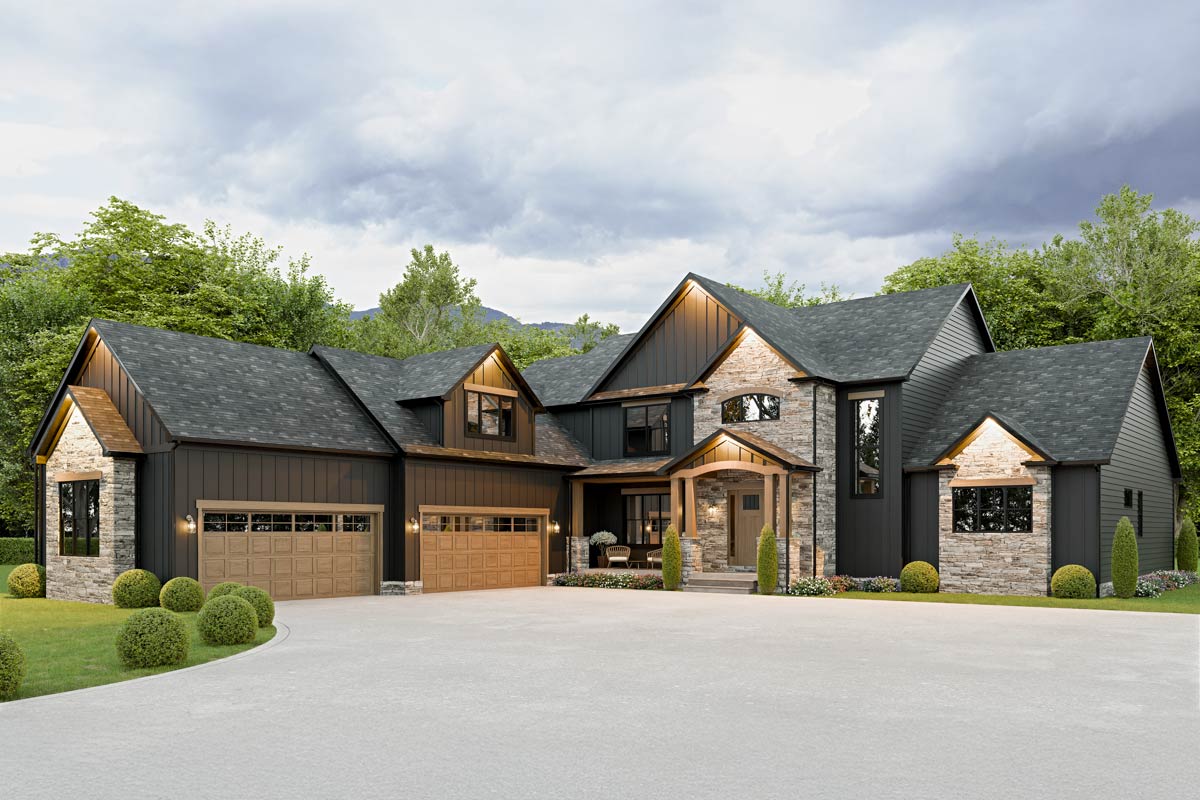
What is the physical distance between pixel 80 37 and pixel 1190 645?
21.6 m

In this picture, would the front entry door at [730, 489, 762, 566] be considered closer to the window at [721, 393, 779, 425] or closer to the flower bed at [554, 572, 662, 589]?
the window at [721, 393, 779, 425]

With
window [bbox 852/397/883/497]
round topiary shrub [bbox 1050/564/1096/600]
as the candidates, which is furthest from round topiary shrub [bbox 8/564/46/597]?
round topiary shrub [bbox 1050/564/1096/600]

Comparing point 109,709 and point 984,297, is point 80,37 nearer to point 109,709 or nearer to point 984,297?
point 109,709

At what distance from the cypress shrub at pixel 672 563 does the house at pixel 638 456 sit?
0.50m

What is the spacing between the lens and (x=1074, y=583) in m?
23.5

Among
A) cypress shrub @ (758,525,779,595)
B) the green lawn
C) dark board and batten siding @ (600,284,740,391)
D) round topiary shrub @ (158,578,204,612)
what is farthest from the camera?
dark board and batten siding @ (600,284,740,391)

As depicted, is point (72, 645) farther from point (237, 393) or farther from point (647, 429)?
point (647, 429)

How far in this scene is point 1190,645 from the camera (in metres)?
14.8

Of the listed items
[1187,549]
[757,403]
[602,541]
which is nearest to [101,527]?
[602,541]

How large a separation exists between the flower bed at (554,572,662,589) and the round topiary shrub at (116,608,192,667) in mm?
17315

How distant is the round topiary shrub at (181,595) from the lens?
19484 millimetres

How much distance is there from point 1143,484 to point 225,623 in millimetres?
25641

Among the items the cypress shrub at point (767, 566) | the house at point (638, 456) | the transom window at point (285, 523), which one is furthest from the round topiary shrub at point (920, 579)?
the transom window at point (285, 523)

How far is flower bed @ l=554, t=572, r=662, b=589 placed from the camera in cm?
2808
